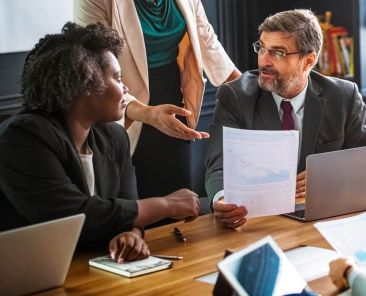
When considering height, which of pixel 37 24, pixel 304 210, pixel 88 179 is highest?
pixel 37 24

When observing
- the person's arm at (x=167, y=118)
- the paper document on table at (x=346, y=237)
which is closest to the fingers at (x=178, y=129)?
the person's arm at (x=167, y=118)

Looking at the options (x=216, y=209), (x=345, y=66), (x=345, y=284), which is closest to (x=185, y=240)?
(x=216, y=209)

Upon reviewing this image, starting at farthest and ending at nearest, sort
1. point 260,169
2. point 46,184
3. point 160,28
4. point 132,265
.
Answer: point 160,28
point 260,169
point 46,184
point 132,265

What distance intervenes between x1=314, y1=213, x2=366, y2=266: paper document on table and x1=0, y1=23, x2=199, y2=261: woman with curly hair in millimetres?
468

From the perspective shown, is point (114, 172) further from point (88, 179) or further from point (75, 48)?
point (75, 48)

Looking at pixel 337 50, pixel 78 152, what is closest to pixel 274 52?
pixel 78 152

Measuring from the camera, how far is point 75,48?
2.45 metres

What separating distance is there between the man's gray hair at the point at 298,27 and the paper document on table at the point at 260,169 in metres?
0.67

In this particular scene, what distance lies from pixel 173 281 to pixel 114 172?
628mm

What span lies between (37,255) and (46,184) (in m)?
0.41

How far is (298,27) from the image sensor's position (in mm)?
2943

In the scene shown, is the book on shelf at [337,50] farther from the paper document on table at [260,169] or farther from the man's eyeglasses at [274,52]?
the paper document on table at [260,169]

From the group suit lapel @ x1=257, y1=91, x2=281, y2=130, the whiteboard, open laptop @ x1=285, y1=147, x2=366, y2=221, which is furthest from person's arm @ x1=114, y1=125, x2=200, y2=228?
the whiteboard

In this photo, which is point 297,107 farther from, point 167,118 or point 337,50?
point 337,50
